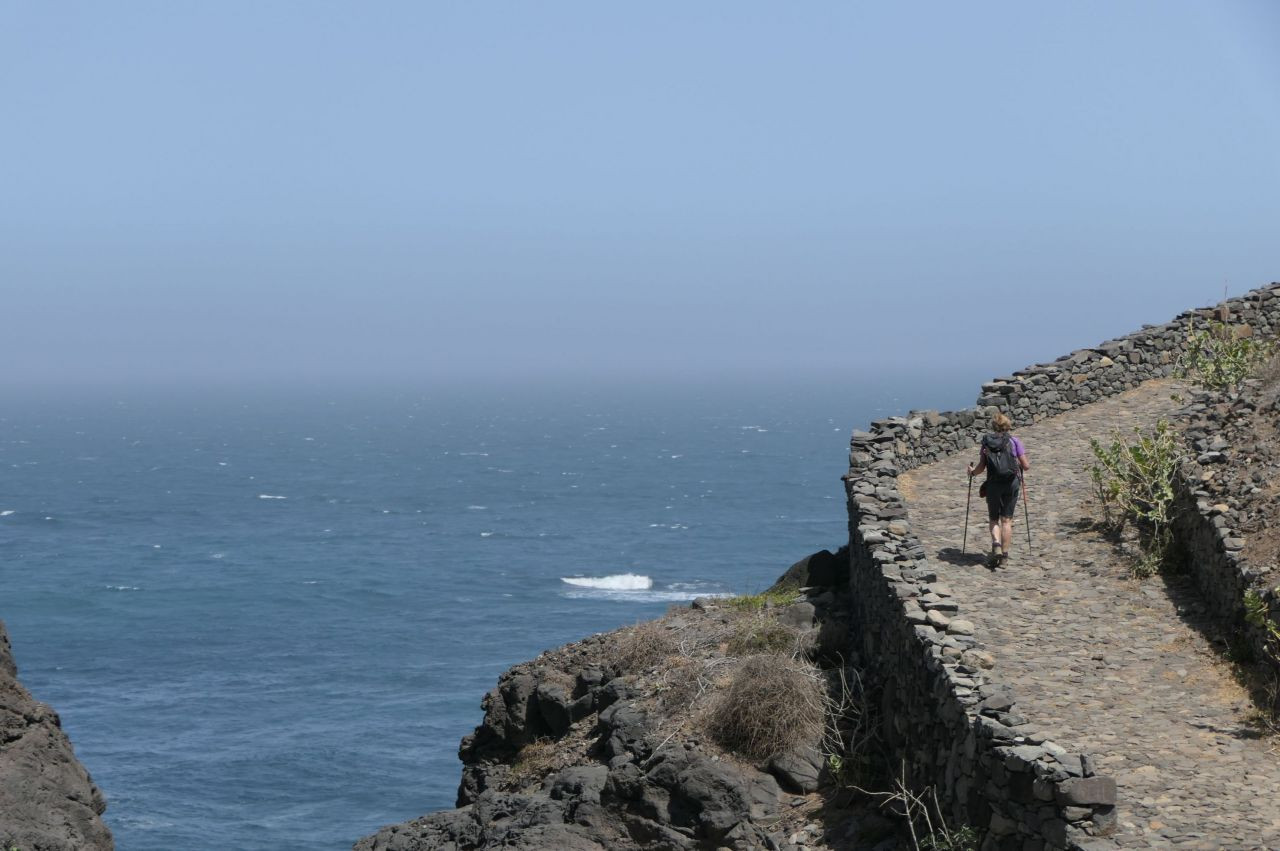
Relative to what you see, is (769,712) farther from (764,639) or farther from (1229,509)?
(1229,509)

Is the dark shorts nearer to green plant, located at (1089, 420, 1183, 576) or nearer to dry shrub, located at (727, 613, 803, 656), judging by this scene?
green plant, located at (1089, 420, 1183, 576)

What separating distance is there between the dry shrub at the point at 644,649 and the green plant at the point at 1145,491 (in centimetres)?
605

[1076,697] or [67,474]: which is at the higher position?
[1076,697]

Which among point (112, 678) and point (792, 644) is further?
point (112, 678)

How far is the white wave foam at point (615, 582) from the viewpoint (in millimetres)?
74000

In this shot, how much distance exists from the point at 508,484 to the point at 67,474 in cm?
4453

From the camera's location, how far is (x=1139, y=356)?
1056 inches

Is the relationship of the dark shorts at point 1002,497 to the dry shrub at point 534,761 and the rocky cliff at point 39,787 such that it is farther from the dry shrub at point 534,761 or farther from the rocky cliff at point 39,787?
the rocky cliff at point 39,787

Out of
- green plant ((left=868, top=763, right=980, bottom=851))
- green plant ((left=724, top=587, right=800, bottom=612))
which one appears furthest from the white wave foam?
green plant ((left=868, top=763, right=980, bottom=851))

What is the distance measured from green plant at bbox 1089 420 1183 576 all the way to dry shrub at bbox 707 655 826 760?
414 cm

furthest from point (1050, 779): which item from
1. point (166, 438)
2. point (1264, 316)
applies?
point (166, 438)

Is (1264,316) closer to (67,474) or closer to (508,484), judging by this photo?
(508,484)

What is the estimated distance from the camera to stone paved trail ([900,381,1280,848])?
11500 mm

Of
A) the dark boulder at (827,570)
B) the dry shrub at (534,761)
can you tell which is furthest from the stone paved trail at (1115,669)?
the dry shrub at (534,761)
